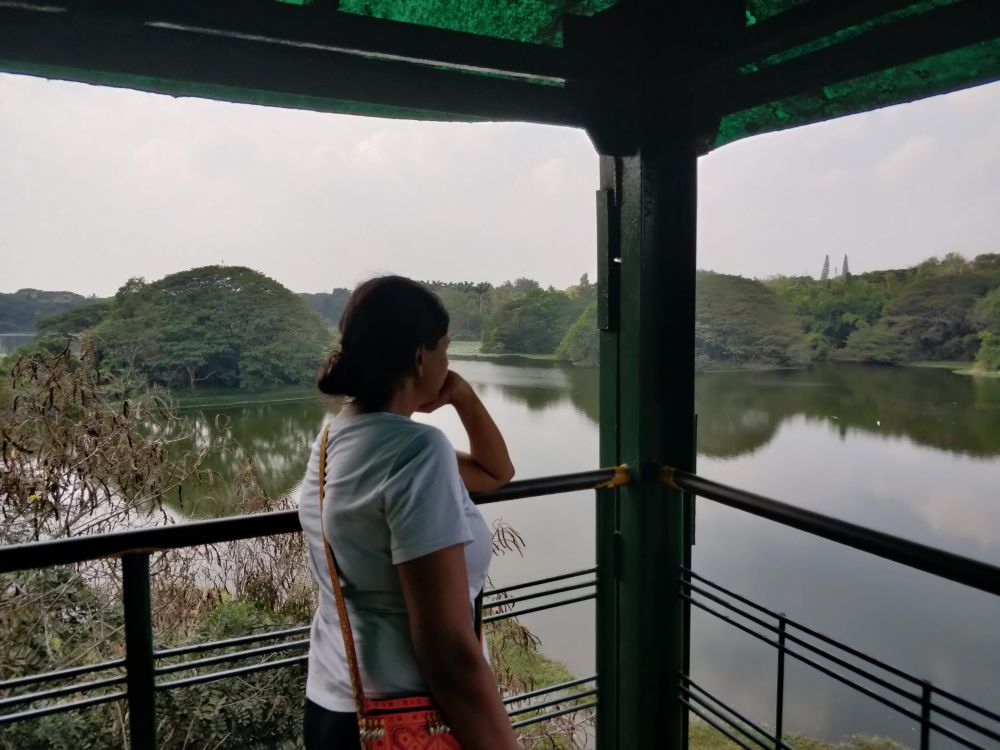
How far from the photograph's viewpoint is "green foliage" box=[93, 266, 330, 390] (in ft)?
5.92

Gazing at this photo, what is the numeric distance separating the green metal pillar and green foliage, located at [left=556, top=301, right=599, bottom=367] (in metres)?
0.11

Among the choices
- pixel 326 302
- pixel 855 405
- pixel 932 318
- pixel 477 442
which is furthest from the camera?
pixel 855 405

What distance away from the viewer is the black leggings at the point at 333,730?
3.02 ft

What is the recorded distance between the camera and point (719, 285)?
221cm

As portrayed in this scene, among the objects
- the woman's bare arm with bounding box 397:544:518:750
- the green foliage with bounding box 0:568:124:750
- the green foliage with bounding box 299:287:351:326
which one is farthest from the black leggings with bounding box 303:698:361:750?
the green foliage with bounding box 0:568:124:750

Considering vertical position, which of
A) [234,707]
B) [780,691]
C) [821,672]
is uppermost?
[821,672]

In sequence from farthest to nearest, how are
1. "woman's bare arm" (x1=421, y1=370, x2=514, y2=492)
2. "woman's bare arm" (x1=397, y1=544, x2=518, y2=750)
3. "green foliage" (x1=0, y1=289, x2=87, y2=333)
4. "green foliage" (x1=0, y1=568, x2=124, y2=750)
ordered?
1. "green foliage" (x1=0, y1=568, x2=124, y2=750)
2. "green foliage" (x1=0, y1=289, x2=87, y2=333)
3. "woman's bare arm" (x1=421, y1=370, x2=514, y2=492)
4. "woman's bare arm" (x1=397, y1=544, x2=518, y2=750)

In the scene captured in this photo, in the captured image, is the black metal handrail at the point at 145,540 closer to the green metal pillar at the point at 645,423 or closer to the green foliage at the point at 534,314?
the green metal pillar at the point at 645,423

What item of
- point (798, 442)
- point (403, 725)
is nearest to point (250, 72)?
point (403, 725)

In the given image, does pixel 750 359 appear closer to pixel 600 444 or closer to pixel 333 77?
pixel 600 444

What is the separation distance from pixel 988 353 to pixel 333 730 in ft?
5.86

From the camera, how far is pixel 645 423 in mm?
1993

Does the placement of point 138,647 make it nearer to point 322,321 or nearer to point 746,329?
point 322,321

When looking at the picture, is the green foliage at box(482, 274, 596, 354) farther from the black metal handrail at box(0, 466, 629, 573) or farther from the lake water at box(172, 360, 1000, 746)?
the black metal handrail at box(0, 466, 629, 573)
